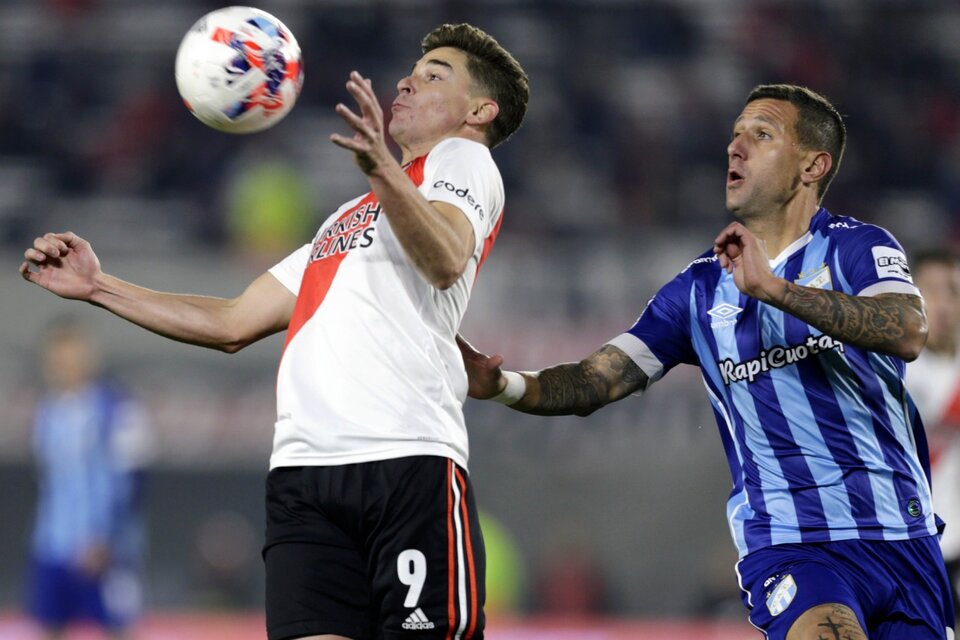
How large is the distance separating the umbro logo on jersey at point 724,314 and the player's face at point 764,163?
1.17 feet

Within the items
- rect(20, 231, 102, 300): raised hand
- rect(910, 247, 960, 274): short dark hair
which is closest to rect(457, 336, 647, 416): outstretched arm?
rect(20, 231, 102, 300): raised hand

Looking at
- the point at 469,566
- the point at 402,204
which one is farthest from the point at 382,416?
the point at 402,204

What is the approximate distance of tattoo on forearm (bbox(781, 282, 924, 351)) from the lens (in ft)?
13.8

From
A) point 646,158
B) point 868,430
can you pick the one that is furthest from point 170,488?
point 868,430

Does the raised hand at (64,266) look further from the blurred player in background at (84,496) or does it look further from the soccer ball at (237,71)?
the blurred player in background at (84,496)

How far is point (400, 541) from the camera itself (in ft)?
13.2

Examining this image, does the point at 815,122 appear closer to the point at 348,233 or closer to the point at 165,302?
the point at 348,233

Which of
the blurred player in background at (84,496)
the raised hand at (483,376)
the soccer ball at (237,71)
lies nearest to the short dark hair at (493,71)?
the soccer ball at (237,71)

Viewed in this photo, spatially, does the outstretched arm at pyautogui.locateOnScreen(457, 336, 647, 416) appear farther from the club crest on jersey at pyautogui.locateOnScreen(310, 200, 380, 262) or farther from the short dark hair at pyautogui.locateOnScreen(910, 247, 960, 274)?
the short dark hair at pyautogui.locateOnScreen(910, 247, 960, 274)

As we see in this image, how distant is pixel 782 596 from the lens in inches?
172

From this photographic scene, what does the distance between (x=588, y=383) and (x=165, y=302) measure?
5.06ft

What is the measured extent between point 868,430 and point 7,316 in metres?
10.1

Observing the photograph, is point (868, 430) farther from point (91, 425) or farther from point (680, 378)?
point (680, 378)

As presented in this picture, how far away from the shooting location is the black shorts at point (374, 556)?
399cm
